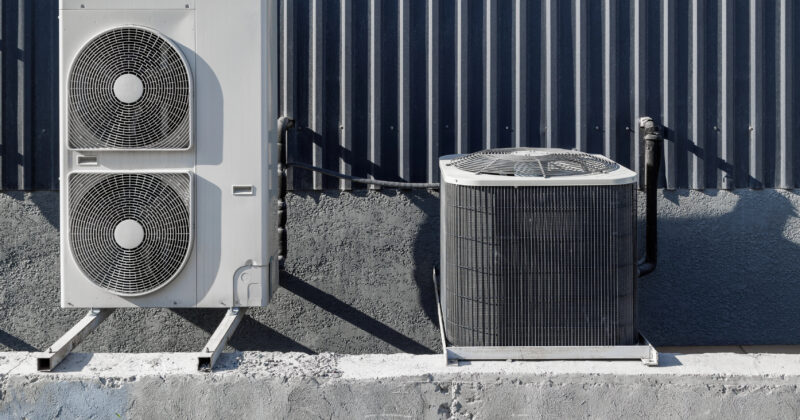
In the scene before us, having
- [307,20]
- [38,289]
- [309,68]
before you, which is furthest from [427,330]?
[38,289]

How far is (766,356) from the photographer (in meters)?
2.77

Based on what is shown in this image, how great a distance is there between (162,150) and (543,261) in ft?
6.10

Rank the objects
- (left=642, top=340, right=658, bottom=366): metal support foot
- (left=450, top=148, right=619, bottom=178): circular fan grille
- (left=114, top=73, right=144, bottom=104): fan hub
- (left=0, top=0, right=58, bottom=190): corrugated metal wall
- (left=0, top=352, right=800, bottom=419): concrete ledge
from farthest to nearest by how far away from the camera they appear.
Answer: (left=0, top=0, right=58, bottom=190): corrugated metal wall < (left=114, top=73, right=144, bottom=104): fan hub < (left=450, top=148, right=619, bottom=178): circular fan grille < (left=642, top=340, right=658, bottom=366): metal support foot < (left=0, top=352, right=800, bottom=419): concrete ledge

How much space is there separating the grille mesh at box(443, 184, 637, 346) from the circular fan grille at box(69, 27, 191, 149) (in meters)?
1.38

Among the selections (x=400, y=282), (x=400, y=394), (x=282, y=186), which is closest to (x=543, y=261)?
(x=400, y=394)

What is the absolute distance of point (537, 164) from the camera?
2.87 m

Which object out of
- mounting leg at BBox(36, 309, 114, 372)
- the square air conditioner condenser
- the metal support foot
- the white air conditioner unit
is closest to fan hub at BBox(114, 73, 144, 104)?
the white air conditioner unit

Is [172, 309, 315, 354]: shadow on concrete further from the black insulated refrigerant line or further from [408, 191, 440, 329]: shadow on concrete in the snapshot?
the black insulated refrigerant line

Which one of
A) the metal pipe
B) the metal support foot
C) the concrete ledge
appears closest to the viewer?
the concrete ledge

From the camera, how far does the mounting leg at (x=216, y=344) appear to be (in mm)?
2594

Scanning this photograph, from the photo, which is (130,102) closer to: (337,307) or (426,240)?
(337,307)

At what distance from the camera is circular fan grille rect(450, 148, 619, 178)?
282cm

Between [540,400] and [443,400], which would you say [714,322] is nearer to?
[540,400]

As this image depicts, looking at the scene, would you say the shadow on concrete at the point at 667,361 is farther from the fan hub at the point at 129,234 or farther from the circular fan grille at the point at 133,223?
the fan hub at the point at 129,234
